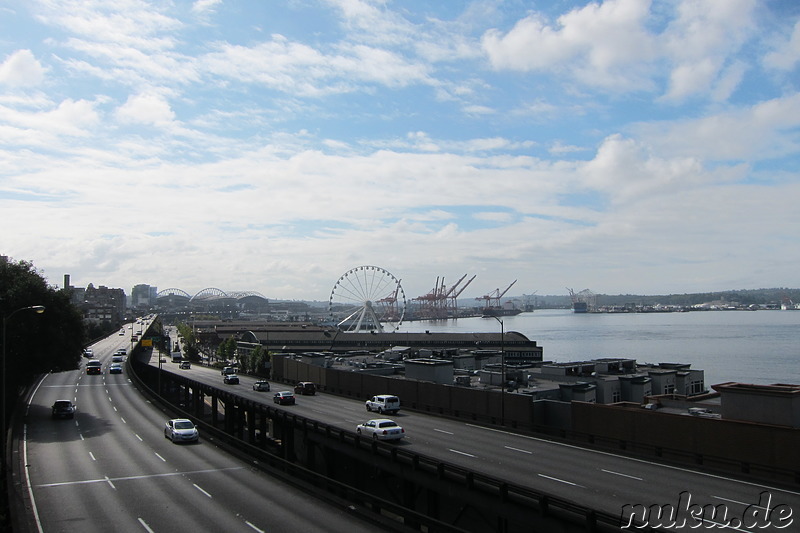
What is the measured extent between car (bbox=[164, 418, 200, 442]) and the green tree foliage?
60.0 ft

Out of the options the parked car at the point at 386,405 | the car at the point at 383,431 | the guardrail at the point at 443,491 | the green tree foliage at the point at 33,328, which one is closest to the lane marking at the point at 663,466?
the car at the point at 383,431

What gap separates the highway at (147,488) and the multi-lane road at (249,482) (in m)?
0.04

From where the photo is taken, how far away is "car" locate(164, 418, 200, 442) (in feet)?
112

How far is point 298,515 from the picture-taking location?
20281 millimetres

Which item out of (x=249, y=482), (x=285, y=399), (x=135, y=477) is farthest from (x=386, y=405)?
(x=135, y=477)

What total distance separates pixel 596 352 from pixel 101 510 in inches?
6323

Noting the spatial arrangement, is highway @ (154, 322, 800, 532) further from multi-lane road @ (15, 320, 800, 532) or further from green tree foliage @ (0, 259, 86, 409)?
green tree foliage @ (0, 259, 86, 409)

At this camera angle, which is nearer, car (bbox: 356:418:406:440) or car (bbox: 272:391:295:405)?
car (bbox: 356:418:406:440)

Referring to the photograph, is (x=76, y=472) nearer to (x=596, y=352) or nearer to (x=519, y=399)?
(x=519, y=399)

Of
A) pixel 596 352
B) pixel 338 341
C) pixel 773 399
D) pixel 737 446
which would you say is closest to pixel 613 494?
pixel 737 446

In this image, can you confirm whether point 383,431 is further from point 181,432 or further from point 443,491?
point 181,432

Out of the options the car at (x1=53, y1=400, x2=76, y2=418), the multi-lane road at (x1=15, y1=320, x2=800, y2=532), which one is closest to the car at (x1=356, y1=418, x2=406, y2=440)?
the multi-lane road at (x1=15, y1=320, x2=800, y2=532)

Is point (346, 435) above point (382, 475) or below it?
above

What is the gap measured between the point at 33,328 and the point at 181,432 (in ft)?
69.4
